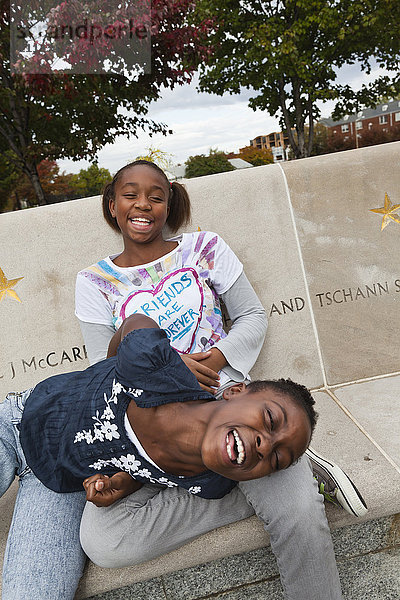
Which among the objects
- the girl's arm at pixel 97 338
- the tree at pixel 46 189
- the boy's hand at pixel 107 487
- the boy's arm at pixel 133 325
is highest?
the tree at pixel 46 189

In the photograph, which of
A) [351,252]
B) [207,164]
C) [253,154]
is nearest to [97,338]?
[351,252]

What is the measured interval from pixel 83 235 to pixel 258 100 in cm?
1112

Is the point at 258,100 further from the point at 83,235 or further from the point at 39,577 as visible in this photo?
the point at 39,577

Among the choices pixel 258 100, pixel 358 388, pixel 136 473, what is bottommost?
pixel 358 388

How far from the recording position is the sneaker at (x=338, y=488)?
1.73 metres

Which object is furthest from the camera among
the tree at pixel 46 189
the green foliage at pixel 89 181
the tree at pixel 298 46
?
the green foliage at pixel 89 181

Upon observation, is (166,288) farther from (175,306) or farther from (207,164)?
(207,164)

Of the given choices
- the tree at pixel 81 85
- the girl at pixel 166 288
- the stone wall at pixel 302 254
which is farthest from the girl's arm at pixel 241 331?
the tree at pixel 81 85

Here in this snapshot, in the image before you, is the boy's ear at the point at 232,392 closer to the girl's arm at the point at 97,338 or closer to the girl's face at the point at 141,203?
the girl's arm at the point at 97,338

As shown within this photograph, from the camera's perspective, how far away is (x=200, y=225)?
2693 millimetres

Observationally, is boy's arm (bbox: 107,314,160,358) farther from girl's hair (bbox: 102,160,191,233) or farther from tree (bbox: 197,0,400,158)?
tree (bbox: 197,0,400,158)

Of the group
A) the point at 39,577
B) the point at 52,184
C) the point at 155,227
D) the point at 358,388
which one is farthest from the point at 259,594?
the point at 52,184

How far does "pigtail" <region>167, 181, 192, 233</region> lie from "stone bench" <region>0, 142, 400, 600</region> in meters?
0.08

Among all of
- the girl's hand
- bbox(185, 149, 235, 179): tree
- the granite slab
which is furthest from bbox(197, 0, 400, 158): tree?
the girl's hand
